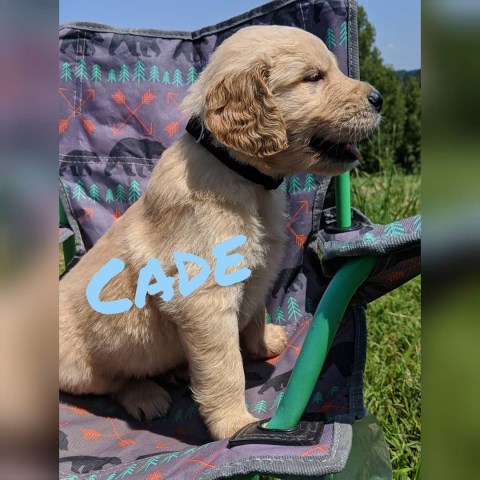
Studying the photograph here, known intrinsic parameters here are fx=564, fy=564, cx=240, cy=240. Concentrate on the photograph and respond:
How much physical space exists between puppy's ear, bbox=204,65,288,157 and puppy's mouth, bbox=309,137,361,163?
0.40 ft

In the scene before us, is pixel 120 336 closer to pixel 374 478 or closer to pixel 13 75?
pixel 374 478

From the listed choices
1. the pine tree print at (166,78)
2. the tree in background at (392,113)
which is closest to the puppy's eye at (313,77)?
the pine tree print at (166,78)

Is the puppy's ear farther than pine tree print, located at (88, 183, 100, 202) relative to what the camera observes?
No

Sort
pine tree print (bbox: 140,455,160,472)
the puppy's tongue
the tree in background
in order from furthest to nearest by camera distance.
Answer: the tree in background, the puppy's tongue, pine tree print (bbox: 140,455,160,472)

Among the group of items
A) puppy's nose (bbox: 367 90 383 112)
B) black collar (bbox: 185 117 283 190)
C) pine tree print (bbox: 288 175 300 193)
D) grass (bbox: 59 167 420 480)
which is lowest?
grass (bbox: 59 167 420 480)

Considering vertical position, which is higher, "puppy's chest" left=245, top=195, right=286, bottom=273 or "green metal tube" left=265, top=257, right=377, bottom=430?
"puppy's chest" left=245, top=195, right=286, bottom=273

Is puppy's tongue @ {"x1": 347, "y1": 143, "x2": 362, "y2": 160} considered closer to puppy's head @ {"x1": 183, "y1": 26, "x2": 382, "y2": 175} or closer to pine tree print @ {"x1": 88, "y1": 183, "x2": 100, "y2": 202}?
puppy's head @ {"x1": 183, "y1": 26, "x2": 382, "y2": 175}

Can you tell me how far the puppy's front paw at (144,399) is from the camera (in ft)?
6.16

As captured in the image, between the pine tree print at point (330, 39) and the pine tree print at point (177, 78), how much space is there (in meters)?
0.70

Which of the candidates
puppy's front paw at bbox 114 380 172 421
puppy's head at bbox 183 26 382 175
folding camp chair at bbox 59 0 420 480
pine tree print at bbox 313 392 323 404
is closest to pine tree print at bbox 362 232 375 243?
folding camp chair at bbox 59 0 420 480

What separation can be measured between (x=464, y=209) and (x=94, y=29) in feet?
6.62

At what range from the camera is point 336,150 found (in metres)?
1.67

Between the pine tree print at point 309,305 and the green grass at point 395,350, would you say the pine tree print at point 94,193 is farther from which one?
the green grass at point 395,350

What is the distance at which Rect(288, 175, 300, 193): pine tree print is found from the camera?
83.7 inches
